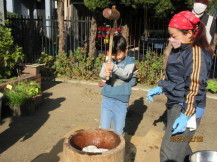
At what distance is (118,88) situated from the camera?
330 centimetres

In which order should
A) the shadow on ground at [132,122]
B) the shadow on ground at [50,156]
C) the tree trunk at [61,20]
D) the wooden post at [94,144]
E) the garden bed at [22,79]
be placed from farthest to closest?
the tree trunk at [61,20] < the garden bed at [22,79] < the shadow on ground at [132,122] < the shadow on ground at [50,156] < the wooden post at [94,144]

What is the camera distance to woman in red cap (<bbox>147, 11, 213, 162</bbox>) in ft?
7.53

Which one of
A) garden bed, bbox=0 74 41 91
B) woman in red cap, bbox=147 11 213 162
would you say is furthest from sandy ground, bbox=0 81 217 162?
woman in red cap, bbox=147 11 213 162

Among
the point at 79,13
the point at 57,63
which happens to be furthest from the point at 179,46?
the point at 79,13

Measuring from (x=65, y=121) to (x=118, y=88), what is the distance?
2.03 meters

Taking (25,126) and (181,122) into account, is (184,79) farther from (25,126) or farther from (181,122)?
(25,126)

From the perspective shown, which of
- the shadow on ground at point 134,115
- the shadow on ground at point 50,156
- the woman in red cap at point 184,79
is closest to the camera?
the woman in red cap at point 184,79

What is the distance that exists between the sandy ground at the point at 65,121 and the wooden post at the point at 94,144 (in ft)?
2.77

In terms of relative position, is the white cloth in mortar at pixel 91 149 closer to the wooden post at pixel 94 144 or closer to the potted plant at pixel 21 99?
the wooden post at pixel 94 144

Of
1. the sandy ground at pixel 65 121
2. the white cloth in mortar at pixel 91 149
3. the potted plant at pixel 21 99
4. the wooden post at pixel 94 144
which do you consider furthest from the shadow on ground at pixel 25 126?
the white cloth in mortar at pixel 91 149

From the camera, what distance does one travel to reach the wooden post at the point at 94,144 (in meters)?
2.16

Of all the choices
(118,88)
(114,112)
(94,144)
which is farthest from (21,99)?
(94,144)

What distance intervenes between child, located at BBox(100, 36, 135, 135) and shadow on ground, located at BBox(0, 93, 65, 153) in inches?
63.6

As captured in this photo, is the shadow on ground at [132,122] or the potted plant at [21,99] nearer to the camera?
the shadow on ground at [132,122]
